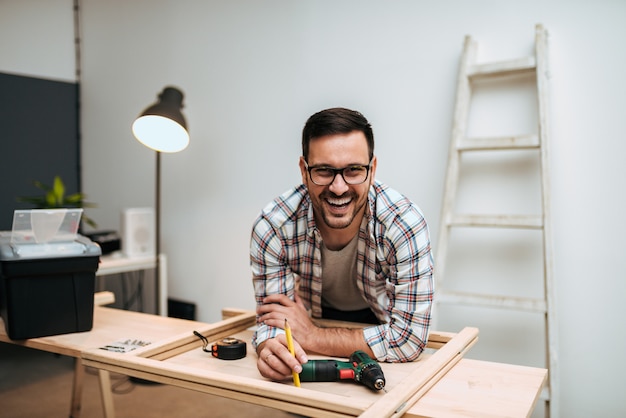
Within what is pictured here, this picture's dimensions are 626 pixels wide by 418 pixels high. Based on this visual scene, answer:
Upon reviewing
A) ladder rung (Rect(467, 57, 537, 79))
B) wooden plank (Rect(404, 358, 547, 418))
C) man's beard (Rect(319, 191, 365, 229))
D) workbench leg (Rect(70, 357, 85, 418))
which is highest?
ladder rung (Rect(467, 57, 537, 79))

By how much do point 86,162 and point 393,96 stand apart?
90.3 inches

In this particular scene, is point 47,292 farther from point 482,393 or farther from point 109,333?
point 482,393

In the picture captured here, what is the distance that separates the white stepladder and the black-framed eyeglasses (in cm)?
94

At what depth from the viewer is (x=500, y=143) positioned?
81.7 inches

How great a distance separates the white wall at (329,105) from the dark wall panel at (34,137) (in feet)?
Result: 0.38

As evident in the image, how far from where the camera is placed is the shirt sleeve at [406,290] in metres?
1.29

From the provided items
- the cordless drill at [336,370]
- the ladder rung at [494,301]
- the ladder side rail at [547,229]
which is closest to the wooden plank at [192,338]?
the cordless drill at [336,370]

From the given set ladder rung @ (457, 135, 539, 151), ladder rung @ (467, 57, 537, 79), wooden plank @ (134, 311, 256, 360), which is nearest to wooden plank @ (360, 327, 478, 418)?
wooden plank @ (134, 311, 256, 360)

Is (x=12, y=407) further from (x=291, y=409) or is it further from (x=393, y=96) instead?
(x=393, y=96)

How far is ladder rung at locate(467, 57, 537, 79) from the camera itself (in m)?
2.05

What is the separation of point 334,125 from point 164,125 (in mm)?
1476

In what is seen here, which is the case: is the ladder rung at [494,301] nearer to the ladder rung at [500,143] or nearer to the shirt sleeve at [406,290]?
the ladder rung at [500,143]

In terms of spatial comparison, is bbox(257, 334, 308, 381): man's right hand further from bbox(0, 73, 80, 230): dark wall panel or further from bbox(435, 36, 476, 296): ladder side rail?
bbox(0, 73, 80, 230): dark wall panel

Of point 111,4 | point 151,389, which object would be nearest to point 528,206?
point 151,389
